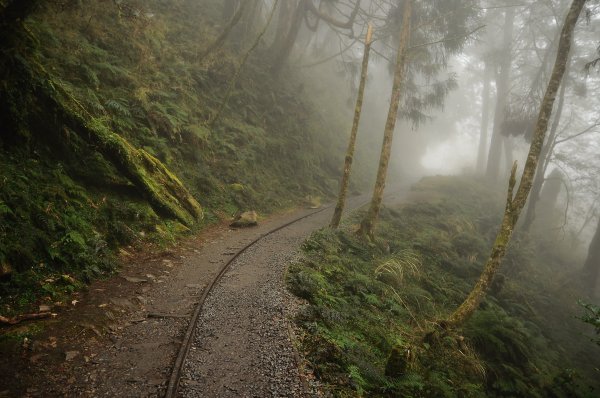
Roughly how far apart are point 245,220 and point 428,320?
→ 6.63 meters

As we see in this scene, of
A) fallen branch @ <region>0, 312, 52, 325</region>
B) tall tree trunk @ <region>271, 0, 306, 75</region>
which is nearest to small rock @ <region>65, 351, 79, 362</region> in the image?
fallen branch @ <region>0, 312, 52, 325</region>

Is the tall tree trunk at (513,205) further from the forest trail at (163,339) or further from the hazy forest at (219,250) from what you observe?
the forest trail at (163,339)

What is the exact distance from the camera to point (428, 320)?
8.76m

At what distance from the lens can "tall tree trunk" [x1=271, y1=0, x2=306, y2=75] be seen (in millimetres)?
20719

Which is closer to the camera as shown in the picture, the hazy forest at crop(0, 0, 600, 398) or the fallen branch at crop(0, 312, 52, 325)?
the fallen branch at crop(0, 312, 52, 325)

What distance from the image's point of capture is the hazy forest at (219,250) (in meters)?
5.32

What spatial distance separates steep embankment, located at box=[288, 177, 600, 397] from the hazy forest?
6 centimetres

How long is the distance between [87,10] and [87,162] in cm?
702

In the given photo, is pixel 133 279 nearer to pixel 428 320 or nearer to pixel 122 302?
pixel 122 302

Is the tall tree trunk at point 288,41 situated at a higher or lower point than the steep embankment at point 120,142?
higher

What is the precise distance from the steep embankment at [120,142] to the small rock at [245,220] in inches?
29.3

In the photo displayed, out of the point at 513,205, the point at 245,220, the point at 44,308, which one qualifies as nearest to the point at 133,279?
the point at 44,308

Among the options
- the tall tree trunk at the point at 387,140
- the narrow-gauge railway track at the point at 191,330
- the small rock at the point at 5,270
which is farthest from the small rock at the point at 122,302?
the tall tree trunk at the point at 387,140

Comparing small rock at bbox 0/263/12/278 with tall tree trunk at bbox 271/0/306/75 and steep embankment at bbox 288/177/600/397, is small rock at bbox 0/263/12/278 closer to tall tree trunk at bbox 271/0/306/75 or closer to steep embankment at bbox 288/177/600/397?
steep embankment at bbox 288/177/600/397
